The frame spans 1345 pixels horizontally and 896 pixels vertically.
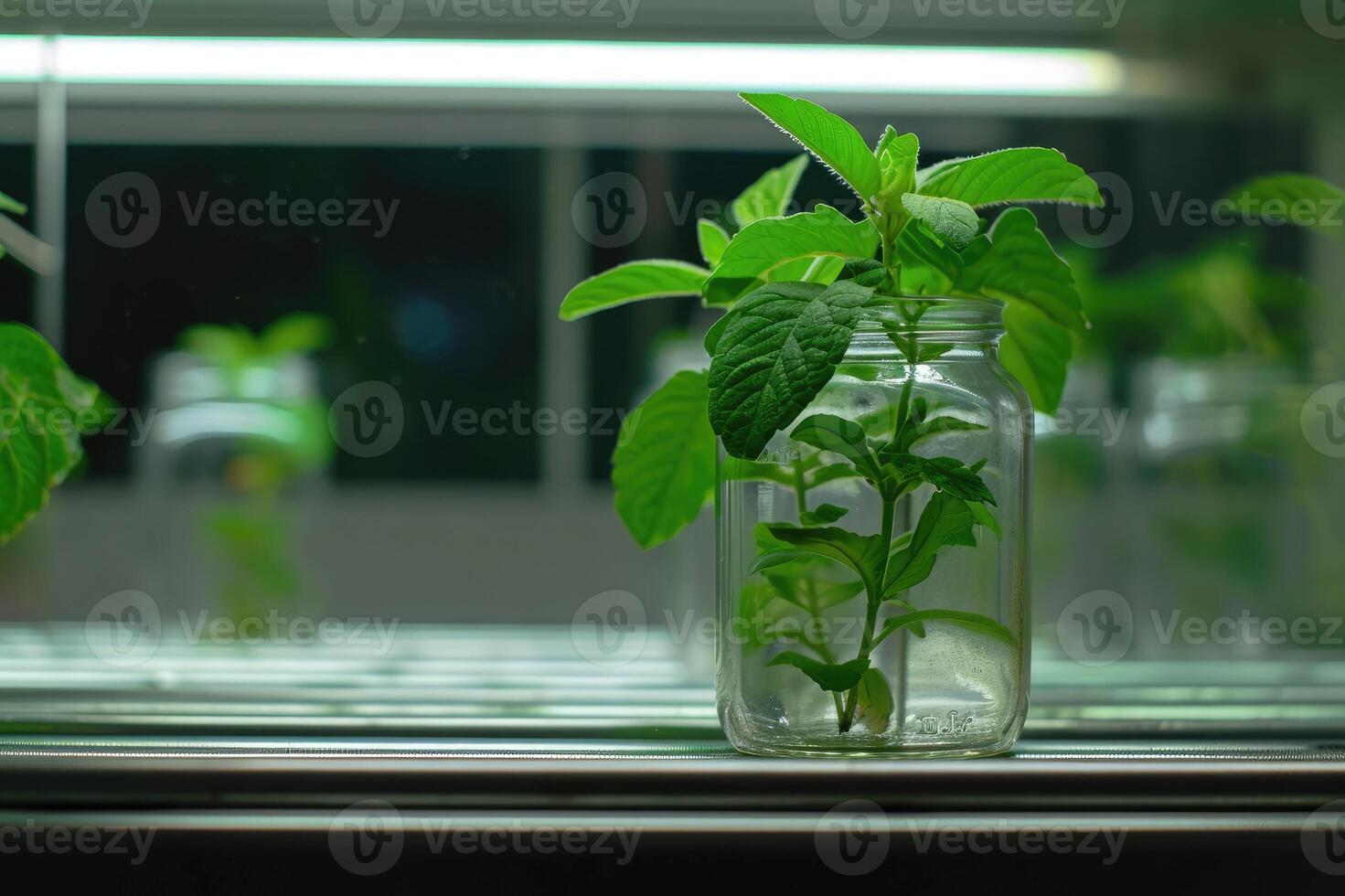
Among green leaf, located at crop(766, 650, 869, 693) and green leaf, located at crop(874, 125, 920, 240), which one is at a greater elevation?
green leaf, located at crop(874, 125, 920, 240)

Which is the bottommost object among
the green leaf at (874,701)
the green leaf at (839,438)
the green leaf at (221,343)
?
the green leaf at (874,701)

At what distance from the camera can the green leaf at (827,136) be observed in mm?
456

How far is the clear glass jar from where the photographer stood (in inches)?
17.8

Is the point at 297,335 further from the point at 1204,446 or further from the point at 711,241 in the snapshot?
the point at 1204,446

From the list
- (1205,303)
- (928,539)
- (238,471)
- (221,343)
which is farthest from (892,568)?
(1205,303)

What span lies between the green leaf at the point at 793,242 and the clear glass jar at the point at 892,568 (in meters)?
0.04

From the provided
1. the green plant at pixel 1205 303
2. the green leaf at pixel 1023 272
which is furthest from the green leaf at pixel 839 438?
the green plant at pixel 1205 303

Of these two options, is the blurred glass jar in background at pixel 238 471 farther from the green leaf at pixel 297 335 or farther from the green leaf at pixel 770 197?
the green leaf at pixel 770 197

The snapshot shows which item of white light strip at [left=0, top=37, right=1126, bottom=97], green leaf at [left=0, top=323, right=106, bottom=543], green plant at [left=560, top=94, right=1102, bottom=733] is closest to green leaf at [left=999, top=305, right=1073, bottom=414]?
green plant at [left=560, top=94, right=1102, bottom=733]

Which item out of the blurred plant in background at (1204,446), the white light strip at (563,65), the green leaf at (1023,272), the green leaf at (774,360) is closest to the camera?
the green leaf at (774,360)

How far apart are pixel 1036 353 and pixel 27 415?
521 millimetres

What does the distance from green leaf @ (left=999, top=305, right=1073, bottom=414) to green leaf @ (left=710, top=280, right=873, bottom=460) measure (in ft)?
0.52

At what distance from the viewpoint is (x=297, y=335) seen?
3.13 ft

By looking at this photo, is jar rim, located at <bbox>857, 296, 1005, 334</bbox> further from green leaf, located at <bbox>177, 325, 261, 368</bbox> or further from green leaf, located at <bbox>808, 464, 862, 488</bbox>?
green leaf, located at <bbox>177, 325, 261, 368</bbox>
